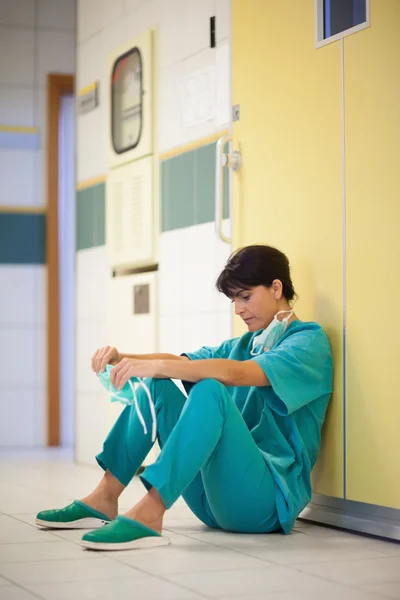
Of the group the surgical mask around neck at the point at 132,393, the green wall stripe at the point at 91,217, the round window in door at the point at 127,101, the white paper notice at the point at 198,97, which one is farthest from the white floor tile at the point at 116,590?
the green wall stripe at the point at 91,217

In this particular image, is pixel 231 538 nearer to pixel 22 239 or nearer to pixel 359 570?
pixel 359 570

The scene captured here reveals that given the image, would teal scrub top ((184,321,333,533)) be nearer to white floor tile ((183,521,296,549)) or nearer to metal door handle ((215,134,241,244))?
white floor tile ((183,521,296,549))

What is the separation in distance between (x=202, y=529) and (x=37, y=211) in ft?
12.5

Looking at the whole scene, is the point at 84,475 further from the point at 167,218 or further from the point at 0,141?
the point at 0,141

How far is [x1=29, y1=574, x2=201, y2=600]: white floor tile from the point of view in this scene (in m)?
2.06

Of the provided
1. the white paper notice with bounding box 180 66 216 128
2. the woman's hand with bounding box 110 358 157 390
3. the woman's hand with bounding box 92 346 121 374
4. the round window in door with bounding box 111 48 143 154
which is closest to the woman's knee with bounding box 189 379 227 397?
the woman's hand with bounding box 110 358 157 390

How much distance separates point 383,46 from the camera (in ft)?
9.28

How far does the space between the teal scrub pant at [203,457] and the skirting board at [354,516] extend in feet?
0.75

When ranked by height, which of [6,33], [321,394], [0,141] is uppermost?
[6,33]

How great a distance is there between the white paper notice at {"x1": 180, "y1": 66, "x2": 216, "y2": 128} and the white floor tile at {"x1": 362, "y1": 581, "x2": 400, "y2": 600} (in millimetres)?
2383

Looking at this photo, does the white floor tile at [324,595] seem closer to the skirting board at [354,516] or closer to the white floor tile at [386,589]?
the white floor tile at [386,589]

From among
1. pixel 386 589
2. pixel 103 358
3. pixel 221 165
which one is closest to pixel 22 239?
pixel 221 165

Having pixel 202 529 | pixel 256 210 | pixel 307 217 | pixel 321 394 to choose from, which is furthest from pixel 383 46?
pixel 202 529

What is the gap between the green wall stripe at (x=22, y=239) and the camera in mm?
6422
